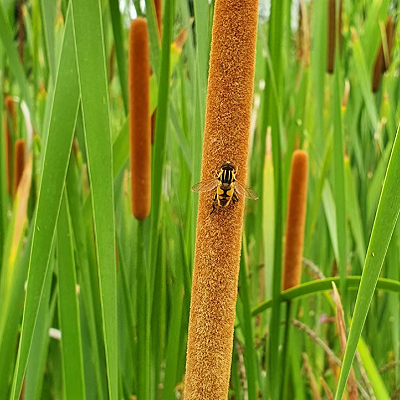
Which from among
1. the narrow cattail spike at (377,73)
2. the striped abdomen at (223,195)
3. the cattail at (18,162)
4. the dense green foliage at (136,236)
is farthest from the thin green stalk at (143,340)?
the narrow cattail spike at (377,73)

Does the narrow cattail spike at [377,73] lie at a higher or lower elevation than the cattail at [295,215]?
higher

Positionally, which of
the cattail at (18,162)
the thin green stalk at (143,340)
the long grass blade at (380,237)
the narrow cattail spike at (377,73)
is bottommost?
the thin green stalk at (143,340)

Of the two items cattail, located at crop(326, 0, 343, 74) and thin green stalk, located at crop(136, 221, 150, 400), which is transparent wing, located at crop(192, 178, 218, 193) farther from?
cattail, located at crop(326, 0, 343, 74)

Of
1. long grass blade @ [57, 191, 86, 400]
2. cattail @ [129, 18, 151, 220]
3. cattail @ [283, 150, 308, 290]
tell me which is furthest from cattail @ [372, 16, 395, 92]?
long grass blade @ [57, 191, 86, 400]

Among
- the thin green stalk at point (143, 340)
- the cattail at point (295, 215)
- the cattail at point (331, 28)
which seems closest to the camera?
the thin green stalk at point (143, 340)

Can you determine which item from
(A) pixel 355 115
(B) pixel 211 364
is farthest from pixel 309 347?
(B) pixel 211 364

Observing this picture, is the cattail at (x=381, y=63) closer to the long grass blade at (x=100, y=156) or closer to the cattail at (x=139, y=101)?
the cattail at (x=139, y=101)

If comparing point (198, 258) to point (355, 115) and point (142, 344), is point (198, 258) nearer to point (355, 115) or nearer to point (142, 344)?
point (142, 344)
